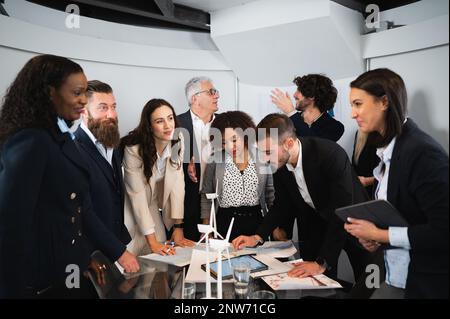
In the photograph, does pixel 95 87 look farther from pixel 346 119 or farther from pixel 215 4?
pixel 346 119

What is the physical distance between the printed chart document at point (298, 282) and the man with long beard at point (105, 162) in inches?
21.9

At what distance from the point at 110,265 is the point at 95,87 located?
81 centimetres

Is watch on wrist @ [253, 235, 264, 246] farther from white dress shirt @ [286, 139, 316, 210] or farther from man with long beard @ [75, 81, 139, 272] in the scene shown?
man with long beard @ [75, 81, 139, 272]

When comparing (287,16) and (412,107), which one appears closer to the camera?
(412,107)

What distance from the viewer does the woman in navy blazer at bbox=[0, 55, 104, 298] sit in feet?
3.02

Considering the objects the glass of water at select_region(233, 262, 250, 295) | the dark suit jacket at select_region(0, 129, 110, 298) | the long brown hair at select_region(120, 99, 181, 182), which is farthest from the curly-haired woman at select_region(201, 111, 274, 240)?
the dark suit jacket at select_region(0, 129, 110, 298)

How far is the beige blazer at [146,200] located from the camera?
1.67 m

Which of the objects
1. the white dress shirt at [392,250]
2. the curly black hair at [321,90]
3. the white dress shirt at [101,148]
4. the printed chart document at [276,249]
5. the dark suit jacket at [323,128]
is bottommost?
the printed chart document at [276,249]

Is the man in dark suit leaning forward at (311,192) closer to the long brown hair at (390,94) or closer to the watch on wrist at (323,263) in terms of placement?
the watch on wrist at (323,263)

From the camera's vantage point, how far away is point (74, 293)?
1.10 metres

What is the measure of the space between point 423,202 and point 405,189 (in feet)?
0.21

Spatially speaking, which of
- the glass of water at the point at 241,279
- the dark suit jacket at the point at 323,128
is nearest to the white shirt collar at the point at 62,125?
the glass of water at the point at 241,279
